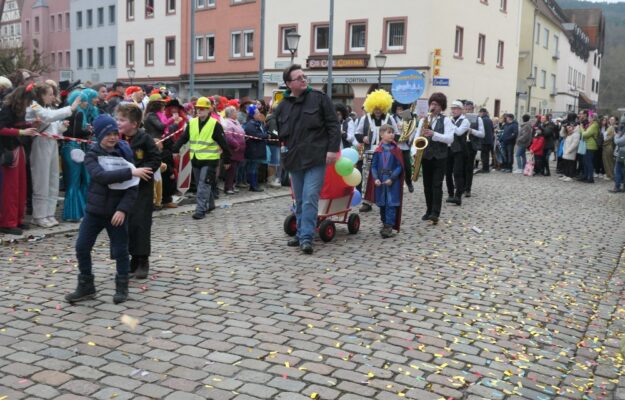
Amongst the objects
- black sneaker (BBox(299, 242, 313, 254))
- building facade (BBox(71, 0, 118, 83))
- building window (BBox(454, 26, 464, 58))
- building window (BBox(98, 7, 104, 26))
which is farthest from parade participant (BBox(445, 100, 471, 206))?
building window (BBox(98, 7, 104, 26))

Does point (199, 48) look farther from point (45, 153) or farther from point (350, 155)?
point (350, 155)

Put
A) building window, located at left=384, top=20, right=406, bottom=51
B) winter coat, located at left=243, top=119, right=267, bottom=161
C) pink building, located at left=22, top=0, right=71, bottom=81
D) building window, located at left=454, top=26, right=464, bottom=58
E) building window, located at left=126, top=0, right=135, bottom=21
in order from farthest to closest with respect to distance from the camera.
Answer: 1. pink building, located at left=22, top=0, right=71, bottom=81
2. building window, located at left=126, top=0, right=135, bottom=21
3. building window, located at left=454, top=26, right=464, bottom=58
4. building window, located at left=384, top=20, right=406, bottom=51
5. winter coat, located at left=243, top=119, right=267, bottom=161

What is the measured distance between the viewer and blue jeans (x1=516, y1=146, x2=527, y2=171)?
22.0 m

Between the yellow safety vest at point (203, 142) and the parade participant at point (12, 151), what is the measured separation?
2397mm

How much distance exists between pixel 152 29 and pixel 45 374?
45.8m

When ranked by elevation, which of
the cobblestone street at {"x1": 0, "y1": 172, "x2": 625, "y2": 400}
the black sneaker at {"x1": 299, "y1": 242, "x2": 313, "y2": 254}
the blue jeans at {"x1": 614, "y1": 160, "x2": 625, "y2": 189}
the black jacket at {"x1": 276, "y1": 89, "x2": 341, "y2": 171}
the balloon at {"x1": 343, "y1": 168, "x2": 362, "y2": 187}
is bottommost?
the cobblestone street at {"x1": 0, "y1": 172, "x2": 625, "y2": 400}

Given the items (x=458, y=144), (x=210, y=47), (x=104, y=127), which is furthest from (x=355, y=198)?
(x=210, y=47)

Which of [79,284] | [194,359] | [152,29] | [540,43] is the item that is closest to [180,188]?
[79,284]

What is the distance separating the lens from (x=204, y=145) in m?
10.1

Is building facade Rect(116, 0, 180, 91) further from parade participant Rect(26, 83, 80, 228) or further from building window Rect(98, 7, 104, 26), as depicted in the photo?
parade participant Rect(26, 83, 80, 228)

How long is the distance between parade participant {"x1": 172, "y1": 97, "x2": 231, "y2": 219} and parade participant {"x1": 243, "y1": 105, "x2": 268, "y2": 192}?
3.50 meters

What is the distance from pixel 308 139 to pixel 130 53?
44.9 meters

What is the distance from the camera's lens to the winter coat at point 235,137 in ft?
43.0

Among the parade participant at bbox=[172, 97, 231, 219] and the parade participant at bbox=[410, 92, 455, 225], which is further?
the parade participant at bbox=[410, 92, 455, 225]
